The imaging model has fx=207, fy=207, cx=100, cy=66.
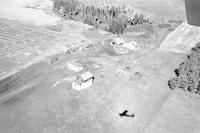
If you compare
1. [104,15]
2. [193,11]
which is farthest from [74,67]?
[193,11]

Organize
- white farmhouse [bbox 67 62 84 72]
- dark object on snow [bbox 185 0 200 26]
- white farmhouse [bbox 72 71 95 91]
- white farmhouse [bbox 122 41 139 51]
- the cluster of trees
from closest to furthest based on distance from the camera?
the cluster of trees, white farmhouse [bbox 72 71 95 91], white farmhouse [bbox 67 62 84 72], white farmhouse [bbox 122 41 139 51], dark object on snow [bbox 185 0 200 26]

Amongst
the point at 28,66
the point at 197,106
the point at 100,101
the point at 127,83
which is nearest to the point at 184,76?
the point at 197,106

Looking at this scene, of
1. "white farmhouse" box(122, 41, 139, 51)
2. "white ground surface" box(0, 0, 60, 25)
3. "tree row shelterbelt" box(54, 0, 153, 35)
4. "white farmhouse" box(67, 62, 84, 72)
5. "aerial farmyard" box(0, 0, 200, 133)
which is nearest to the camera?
"aerial farmyard" box(0, 0, 200, 133)

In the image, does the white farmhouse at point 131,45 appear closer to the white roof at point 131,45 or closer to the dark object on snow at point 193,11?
the white roof at point 131,45

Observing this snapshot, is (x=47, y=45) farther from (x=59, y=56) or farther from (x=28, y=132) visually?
(x=28, y=132)

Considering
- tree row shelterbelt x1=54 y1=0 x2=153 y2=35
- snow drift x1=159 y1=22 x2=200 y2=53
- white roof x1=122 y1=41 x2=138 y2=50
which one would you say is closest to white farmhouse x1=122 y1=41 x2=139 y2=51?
white roof x1=122 y1=41 x2=138 y2=50

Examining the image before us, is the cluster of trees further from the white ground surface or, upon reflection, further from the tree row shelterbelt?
the white ground surface
